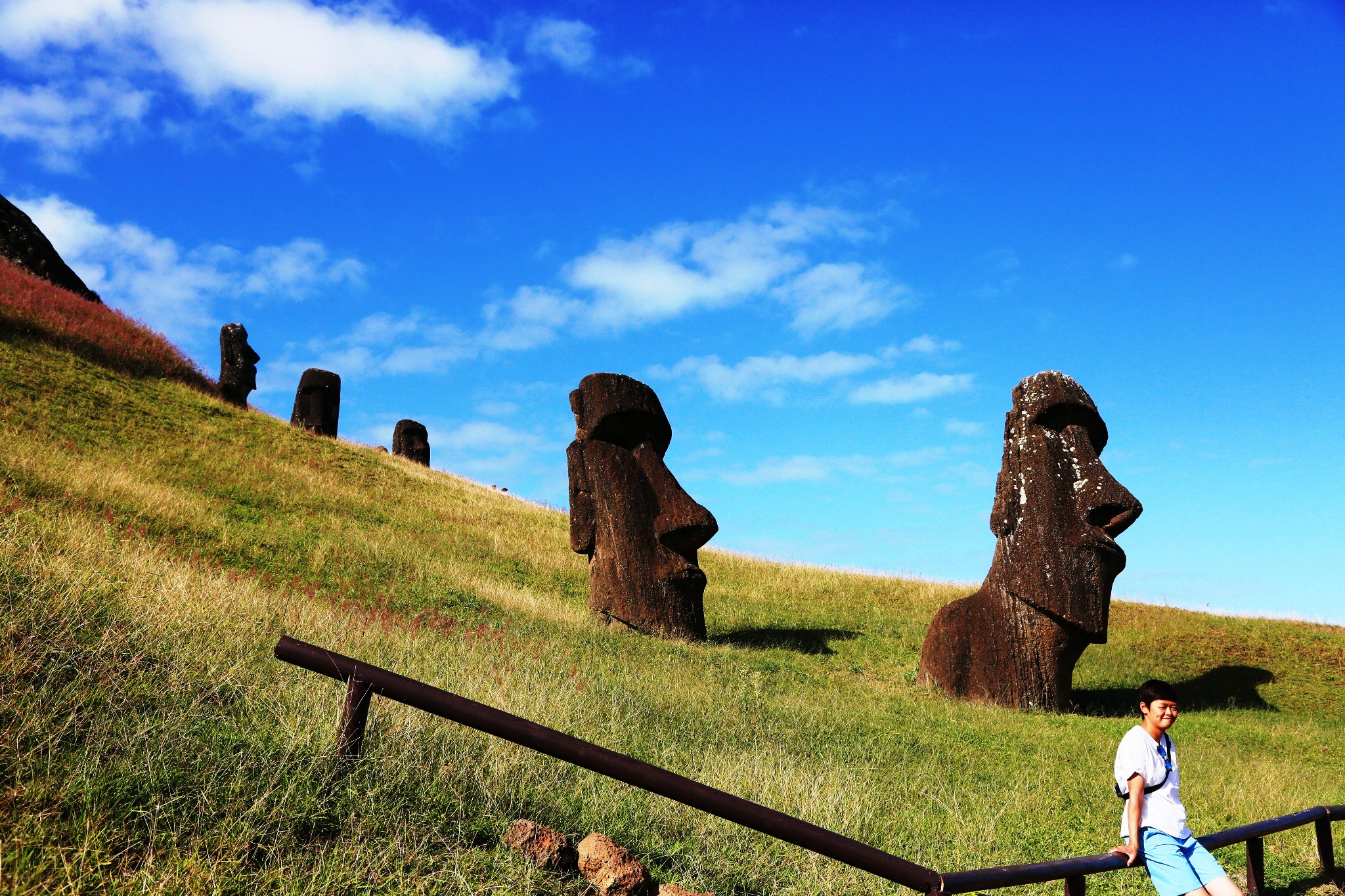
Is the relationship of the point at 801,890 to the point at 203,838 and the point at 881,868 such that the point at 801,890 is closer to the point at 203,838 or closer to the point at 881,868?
the point at 881,868

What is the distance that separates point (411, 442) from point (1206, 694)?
3116 centimetres

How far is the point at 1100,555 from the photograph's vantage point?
11.7 metres

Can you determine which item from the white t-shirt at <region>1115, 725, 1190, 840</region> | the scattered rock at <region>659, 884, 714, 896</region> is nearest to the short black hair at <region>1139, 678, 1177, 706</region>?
the white t-shirt at <region>1115, 725, 1190, 840</region>

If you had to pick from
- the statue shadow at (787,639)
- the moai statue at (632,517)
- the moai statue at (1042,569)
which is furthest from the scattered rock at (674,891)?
the statue shadow at (787,639)

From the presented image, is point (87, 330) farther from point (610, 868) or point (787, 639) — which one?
point (610, 868)

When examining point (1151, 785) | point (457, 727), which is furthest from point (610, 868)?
point (1151, 785)

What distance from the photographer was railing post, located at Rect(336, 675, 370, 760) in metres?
3.92

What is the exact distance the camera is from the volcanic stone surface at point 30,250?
33.6m

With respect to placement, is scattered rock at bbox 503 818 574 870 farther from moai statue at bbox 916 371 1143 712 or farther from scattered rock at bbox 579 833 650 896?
moai statue at bbox 916 371 1143 712

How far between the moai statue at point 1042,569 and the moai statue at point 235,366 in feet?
80.5

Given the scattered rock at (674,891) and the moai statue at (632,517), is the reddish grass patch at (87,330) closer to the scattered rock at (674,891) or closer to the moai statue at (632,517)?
the moai statue at (632,517)

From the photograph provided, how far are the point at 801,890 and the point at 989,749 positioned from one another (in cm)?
553

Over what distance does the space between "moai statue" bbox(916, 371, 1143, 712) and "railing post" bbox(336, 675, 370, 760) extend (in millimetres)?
9793

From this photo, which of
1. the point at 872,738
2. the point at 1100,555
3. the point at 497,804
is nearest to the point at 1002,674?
the point at 1100,555
